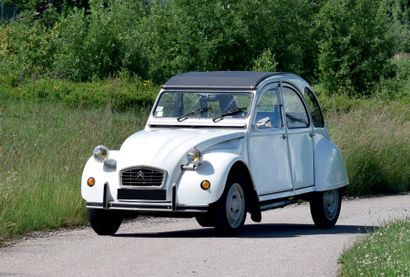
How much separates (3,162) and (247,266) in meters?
6.58

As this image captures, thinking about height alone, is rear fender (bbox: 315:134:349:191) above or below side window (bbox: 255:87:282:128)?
below

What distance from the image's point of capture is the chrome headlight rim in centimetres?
1444

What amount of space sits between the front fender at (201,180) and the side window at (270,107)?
67.1 inches

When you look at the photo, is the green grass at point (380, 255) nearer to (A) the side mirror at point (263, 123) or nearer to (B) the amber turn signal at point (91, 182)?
(A) the side mirror at point (263, 123)

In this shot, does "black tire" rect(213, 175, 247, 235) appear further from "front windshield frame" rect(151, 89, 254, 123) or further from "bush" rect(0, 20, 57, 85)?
"bush" rect(0, 20, 57, 85)

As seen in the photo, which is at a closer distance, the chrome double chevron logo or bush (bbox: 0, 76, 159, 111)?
the chrome double chevron logo

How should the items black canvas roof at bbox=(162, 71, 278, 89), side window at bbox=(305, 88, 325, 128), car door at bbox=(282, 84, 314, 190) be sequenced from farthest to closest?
side window at bbox=(305, 88, 325, 128) < car door at bbox=(282, 84, 314, 190) < black canvas roof at bbox=(162, 71, 278, 89)

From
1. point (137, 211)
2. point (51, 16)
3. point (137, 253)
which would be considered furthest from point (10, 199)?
A: point (51, 16)

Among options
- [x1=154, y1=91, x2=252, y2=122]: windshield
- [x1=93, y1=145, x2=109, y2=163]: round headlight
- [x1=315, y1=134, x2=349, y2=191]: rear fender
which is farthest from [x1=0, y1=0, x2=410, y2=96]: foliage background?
[x1=93, y1=145, x2=109, y2=163]: round headlight


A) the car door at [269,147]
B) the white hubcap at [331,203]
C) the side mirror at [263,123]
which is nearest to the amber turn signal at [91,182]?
the car door at [269,147]

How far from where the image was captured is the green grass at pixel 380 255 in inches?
417

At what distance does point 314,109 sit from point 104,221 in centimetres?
393

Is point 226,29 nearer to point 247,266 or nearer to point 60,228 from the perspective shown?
point 60,228

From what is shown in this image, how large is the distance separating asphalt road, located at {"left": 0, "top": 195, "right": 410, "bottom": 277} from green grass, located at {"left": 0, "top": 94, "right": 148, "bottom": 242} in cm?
52
